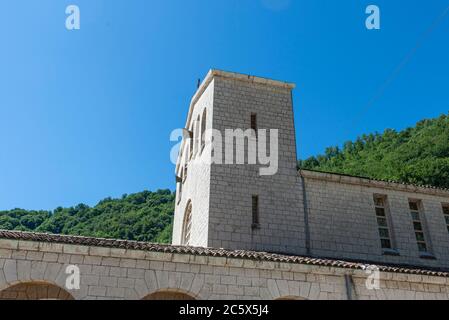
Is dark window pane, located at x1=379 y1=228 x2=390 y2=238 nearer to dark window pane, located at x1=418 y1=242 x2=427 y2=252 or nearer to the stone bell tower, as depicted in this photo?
dark window pane, located at x1=418 y1=242 x2=427 y2=252

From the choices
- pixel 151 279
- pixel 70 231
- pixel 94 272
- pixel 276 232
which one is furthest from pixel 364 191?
pixel 70 231

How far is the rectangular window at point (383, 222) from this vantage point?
1756 cm

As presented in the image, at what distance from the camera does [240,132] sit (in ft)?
59.5

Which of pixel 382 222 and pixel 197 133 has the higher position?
pixel 197 133

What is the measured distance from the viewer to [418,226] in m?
18.5

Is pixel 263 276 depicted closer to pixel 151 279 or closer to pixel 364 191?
pixel 151 279

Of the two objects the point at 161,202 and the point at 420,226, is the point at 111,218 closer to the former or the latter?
the point at 161,202

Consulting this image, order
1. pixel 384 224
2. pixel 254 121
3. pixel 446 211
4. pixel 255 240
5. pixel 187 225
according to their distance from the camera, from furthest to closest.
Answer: pixel 446 211 < pixel 187 225 < pixel 254 121 < pixel 384 224 < pixel 255 240

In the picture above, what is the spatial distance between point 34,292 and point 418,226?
1519 cm

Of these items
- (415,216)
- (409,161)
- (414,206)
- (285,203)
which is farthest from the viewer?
(409,161)

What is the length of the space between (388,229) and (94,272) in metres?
12.4

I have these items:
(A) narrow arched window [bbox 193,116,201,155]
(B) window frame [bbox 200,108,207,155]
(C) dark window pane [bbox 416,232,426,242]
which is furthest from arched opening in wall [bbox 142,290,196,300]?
(C) dark window pane [bbox 416,232,426,242]

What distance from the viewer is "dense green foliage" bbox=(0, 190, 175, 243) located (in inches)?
2080

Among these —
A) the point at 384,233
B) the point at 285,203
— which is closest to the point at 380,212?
the point at 384,233
